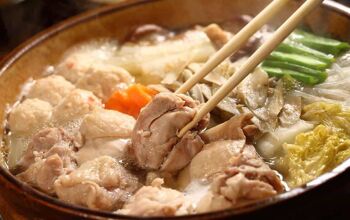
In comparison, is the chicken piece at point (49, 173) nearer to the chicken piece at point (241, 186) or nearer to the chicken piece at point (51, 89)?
the chicken piece at point (241, 186)

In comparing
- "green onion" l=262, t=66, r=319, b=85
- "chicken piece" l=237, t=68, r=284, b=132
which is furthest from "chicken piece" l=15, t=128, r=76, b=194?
"green onion" l=262, t=66, r=319, b=85

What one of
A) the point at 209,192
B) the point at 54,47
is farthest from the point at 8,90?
the point at 209,192

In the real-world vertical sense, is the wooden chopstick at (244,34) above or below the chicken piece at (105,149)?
above

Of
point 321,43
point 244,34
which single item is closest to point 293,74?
point 321,43

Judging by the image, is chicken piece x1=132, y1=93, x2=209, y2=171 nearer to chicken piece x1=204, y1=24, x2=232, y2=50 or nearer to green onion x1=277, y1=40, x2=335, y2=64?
green onion x1=277, y1=40, x2=335, y2=64

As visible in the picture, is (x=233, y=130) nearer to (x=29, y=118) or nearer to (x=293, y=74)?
(x=293, y=74)

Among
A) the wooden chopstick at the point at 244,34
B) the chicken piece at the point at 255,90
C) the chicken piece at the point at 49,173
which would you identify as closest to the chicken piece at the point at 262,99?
the chicken piece at the point at 255,90

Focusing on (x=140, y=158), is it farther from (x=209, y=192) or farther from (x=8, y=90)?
(x=8, y=90)

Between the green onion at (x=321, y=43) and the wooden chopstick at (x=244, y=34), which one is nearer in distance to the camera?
the wooden chopstick at (x=244, y=34)
